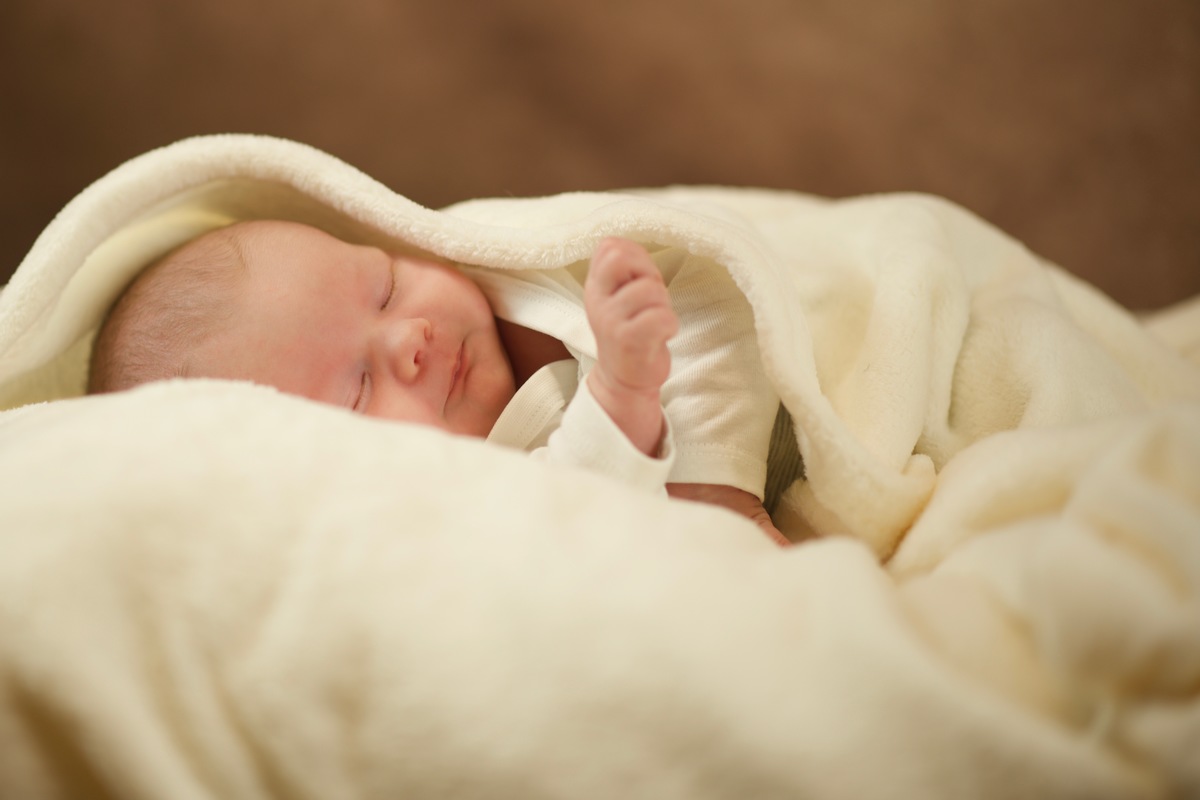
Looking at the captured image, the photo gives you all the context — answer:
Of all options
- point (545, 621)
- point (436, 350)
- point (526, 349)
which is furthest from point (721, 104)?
point (545, 621)

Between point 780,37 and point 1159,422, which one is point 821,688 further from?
point 780,37

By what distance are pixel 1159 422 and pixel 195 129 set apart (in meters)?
1.19

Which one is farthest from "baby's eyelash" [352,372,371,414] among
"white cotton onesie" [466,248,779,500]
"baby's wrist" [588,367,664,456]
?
"baby's wrist" [588,367,664,456]

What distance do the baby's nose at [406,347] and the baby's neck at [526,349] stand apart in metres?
0.12

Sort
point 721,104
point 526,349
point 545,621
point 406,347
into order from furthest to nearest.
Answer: point 721,104, point 526,349, point 406,347, point 545,621

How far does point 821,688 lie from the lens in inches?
17.7

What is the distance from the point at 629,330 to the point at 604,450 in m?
0.10

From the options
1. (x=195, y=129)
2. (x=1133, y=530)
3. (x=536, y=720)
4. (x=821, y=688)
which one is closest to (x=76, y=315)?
(x=195, y=129)

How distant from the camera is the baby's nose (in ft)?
2.48

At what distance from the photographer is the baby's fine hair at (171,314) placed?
0.75 m

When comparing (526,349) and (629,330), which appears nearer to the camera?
(629,330)

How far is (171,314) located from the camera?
0.76 m

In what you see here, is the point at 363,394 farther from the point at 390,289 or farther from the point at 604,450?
the point at 604,450

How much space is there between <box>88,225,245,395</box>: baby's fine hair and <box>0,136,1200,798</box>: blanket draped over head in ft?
0.42
